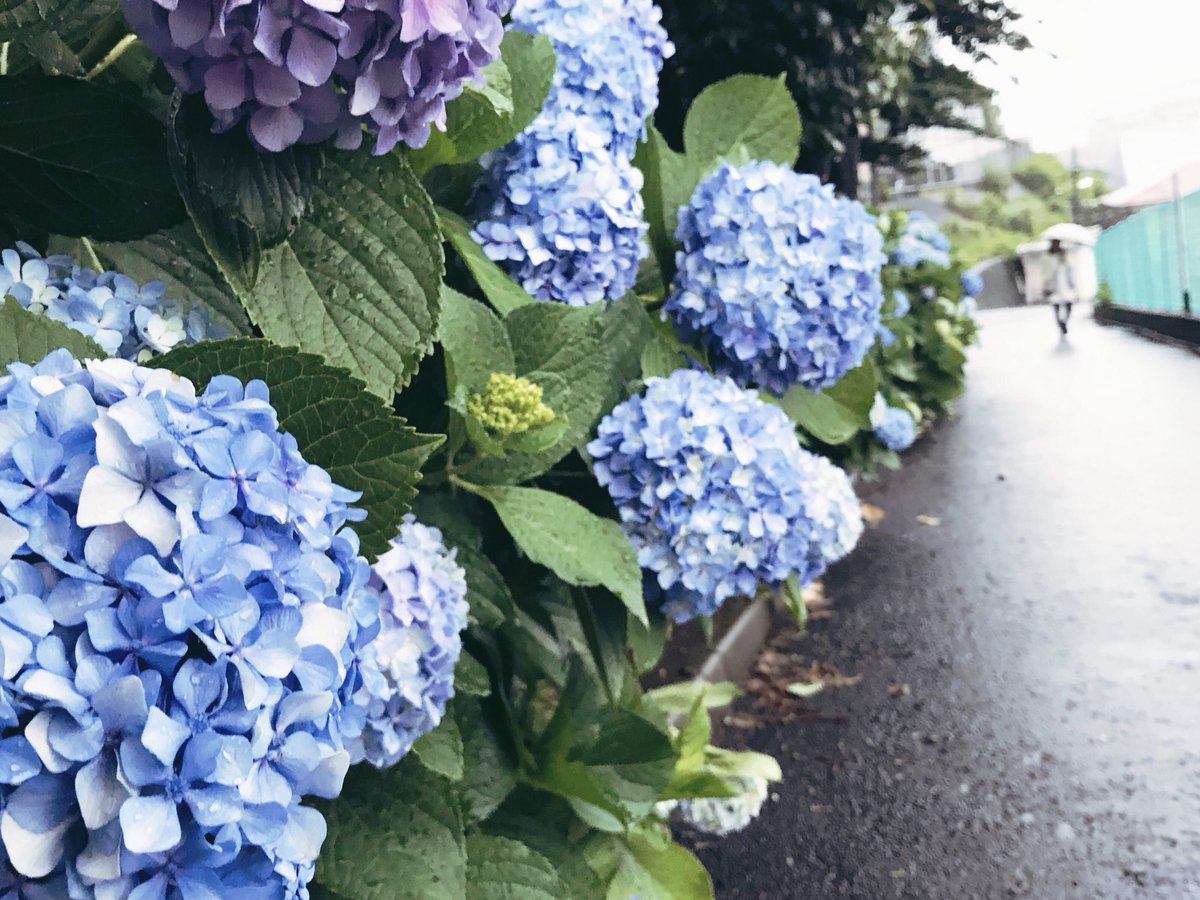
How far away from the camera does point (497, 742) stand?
1.07 meters

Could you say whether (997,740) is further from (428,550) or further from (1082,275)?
(1082,275)

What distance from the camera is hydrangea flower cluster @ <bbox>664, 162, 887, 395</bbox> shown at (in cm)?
112

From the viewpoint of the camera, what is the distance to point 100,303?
580mm

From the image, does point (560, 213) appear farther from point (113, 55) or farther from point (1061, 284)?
point (1061, 284)

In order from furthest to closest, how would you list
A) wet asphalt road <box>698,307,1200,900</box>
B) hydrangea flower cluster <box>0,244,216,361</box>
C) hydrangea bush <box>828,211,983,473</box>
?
hydrangea bush <box>828,211,983,473</box> < wet asphalt road <box>698,307,1200,900</box> < hydrangea flower cluster <box>0,244,216,361</box>

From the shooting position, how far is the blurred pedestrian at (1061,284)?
45.4 feet

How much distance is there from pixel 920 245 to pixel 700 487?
5187 mm

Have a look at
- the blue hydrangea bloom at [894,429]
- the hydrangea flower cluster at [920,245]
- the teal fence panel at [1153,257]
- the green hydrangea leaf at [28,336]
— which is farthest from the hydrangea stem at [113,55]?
the teal fence panel at [1153,257]

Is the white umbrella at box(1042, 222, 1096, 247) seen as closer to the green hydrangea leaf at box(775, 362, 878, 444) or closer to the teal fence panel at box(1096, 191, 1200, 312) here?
the teal fence panel at box(1096, 191, 1200, 312)

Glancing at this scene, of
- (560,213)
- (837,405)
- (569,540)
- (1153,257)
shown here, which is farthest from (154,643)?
(1153,257)

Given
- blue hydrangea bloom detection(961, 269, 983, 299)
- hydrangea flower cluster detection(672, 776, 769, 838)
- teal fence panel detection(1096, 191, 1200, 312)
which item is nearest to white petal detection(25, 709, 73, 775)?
hydrangea flower cluster detection(672, 776, 769, 838)

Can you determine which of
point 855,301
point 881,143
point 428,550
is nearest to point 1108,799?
point 855,301

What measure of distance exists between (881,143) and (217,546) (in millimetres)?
6301

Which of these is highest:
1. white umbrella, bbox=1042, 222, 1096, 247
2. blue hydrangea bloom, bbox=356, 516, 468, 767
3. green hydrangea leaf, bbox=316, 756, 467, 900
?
blue hydrangea bloom, bbox=356, 516, 468, 767
